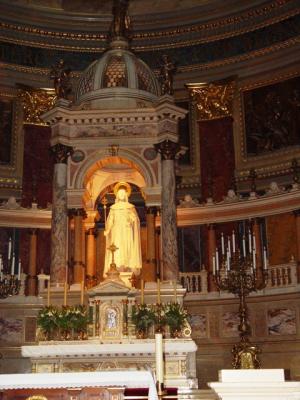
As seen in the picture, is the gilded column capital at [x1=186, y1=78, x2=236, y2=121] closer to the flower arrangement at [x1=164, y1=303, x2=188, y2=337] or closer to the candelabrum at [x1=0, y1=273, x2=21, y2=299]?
the candelabrum at [x1=0, y1=273, x2=21, y2=299]

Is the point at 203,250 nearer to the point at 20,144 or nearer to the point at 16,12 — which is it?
the point at 20,144

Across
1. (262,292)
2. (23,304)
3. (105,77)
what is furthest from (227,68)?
(23,304)

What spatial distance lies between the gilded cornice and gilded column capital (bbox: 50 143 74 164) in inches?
313

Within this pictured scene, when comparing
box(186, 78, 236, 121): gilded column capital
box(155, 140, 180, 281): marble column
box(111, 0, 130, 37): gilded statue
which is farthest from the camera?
box(186, 78, 236, 121): gilded column capital

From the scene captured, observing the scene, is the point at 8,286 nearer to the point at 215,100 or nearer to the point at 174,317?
the point at 174,317

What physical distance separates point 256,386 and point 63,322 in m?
6.65

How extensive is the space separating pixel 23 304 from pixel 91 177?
356 cm

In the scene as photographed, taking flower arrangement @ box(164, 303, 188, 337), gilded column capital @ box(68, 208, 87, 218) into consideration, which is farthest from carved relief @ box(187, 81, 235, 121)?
flower arrangement @ box(164, 303, 188, 337)

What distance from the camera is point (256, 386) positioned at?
6.35m

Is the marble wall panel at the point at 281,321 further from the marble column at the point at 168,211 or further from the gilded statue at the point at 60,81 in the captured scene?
the gilded statue at the point at 60,81

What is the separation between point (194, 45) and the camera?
72.0 ft

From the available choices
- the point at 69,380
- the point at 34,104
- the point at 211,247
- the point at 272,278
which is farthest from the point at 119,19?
the point at 69,380

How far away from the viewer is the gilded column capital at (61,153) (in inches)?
577

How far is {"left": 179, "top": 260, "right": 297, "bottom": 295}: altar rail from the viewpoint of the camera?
608 inches
